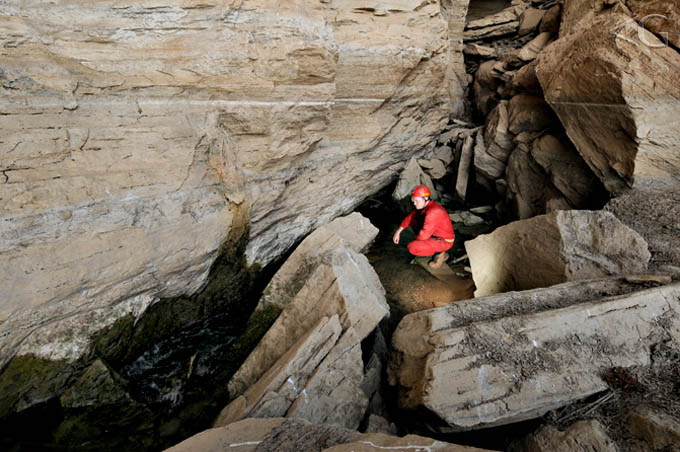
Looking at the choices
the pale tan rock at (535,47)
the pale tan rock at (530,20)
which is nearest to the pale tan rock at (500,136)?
the pale tan rock at (535,47)

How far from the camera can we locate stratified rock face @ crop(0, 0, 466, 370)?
3590 millimetres

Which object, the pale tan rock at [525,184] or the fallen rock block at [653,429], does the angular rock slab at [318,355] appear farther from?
the pale tan rock at [525,184]

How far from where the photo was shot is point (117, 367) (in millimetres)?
Answer: 4473

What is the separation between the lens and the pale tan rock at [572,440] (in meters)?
2.52

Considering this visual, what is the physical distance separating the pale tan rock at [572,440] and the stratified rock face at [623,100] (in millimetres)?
4682

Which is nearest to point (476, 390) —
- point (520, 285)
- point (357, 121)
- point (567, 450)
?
point (567, 450)

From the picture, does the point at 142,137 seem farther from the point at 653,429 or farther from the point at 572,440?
the point at 653,429

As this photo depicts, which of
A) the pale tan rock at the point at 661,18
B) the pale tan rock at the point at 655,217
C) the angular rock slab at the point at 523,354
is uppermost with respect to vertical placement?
the pale tan rock at the point at 661,18

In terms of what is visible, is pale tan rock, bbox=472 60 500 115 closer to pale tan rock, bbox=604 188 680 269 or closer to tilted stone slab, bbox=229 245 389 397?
pale tan rock, bbox=604 188 680 269

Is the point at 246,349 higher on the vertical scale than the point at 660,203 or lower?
lower

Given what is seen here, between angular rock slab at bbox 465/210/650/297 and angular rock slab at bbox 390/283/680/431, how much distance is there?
2.80 ft

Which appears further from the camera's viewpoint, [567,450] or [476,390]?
[476,390]

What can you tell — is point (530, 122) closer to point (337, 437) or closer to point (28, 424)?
→ point (337, 437)

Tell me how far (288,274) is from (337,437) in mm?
3060
